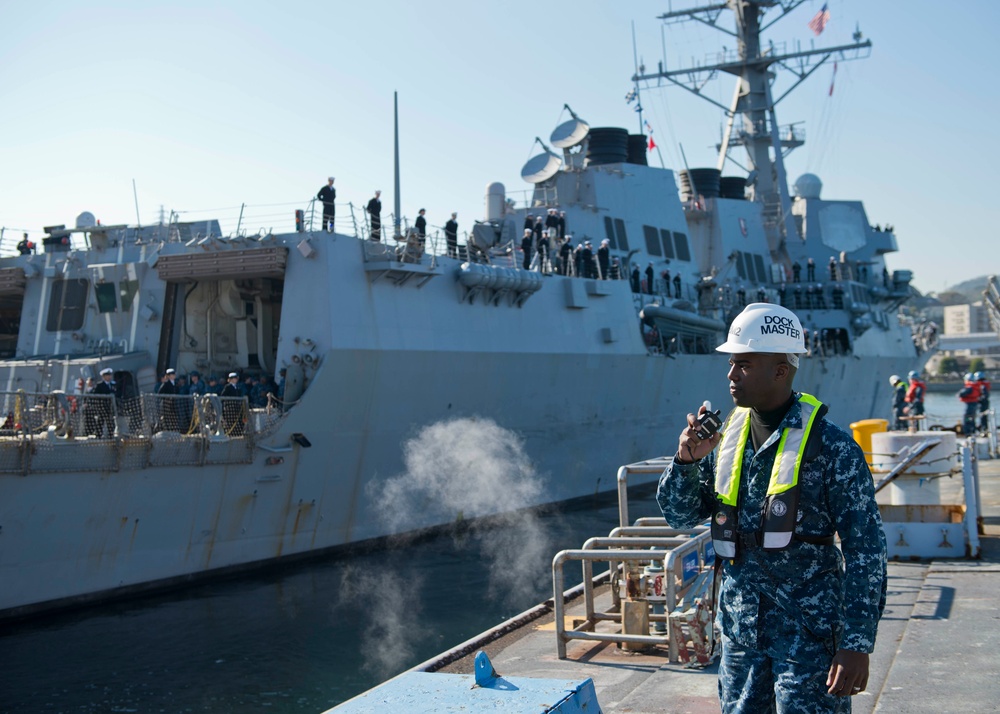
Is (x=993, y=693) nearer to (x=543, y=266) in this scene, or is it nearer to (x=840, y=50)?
(x=543, y=266)

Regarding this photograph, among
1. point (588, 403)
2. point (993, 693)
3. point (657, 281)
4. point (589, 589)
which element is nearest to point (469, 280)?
point (588, 403)

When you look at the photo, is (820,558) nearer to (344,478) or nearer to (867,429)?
(867,429)

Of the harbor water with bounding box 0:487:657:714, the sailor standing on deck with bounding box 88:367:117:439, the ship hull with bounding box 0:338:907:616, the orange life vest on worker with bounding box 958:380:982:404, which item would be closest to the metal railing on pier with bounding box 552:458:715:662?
the harbor water with bounding box 0:487:657:714

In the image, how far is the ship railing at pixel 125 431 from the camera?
1103cm

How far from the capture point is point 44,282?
1661 cm

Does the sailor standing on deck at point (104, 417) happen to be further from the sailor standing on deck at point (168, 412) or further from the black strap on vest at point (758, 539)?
the black strap on vest at point (758, 539)

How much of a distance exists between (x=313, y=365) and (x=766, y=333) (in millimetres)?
11186

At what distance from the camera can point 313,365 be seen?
13742 millimetres

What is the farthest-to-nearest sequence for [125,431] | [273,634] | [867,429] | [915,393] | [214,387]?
[915,393] → [214,387] → [125,431] → [273,634] → [867,429]

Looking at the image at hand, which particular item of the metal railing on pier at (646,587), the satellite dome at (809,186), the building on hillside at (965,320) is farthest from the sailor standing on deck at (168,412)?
the building on hillside at (965,320)

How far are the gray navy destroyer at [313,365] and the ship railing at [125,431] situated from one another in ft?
0.09

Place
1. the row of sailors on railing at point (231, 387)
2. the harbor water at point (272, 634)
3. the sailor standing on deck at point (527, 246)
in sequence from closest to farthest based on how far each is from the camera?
the harbor water at point (272, 634) → the row of sailors on railing at point (231, 387) → the sailor standing on deck at point (527, 246)

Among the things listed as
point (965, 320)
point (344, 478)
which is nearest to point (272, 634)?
point (344, 478)

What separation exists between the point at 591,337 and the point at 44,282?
977cm
